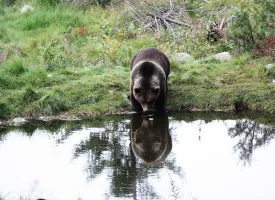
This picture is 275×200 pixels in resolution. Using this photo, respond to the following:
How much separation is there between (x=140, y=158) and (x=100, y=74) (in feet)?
17.2

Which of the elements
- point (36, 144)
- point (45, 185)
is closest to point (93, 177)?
point (45, 185)

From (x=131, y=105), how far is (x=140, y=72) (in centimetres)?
83

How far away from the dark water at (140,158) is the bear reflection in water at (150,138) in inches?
0.6

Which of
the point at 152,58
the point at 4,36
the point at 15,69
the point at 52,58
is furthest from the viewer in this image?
the point at 4,36

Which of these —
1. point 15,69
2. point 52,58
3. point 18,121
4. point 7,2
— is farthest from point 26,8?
point 18,121

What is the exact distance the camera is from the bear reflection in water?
7.43 metres

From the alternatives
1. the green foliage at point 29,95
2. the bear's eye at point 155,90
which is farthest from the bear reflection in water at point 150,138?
the green foliage at point 29,95

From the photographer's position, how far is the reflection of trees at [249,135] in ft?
24.9

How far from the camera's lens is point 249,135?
8.48 m

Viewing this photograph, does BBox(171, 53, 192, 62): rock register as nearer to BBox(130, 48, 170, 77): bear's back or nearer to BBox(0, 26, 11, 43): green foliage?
BBox(130, 48, 170, 77): bear's back

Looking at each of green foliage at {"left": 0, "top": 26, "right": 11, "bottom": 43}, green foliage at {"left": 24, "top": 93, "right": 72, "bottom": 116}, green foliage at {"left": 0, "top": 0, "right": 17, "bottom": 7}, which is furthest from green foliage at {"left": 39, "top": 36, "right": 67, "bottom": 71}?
green foliage at {"left": 0, "top": 0, "right": 17, "bottom": 7}

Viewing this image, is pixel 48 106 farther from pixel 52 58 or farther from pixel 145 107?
pixel 52 58

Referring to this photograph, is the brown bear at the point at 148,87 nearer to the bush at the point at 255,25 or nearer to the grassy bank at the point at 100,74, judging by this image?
the grassy bank at the point at 100,74

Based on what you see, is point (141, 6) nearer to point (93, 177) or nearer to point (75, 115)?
point (75, 115)
